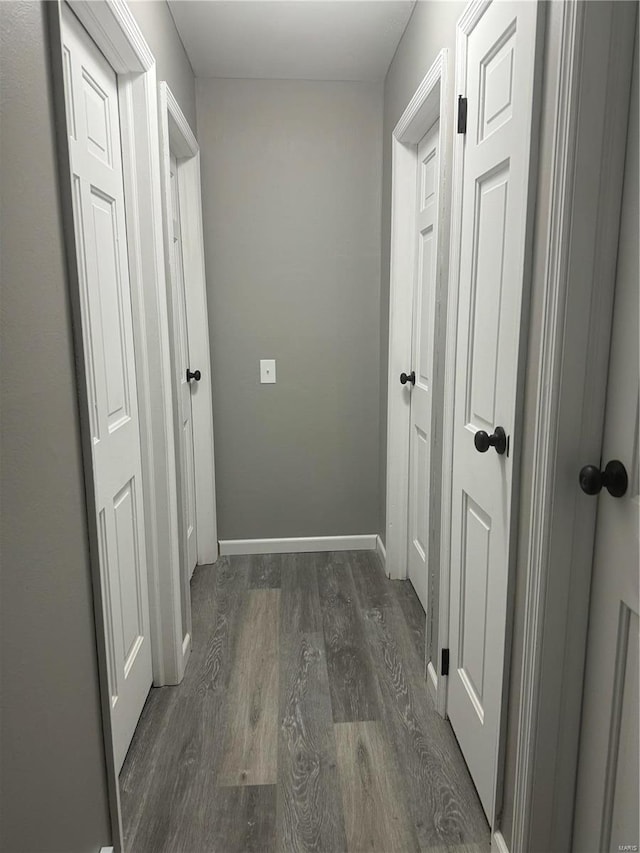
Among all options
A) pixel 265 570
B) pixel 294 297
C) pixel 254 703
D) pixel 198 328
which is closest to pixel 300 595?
pixel 265 570

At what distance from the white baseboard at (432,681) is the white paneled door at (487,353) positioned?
154 mm

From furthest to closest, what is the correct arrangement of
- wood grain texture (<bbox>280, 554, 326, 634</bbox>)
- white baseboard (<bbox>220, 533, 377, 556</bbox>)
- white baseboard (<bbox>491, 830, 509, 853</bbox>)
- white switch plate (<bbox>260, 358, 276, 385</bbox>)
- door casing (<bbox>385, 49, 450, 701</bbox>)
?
white baseboard (<bbox>220, 533, 377, 556</bbox>) → white switch plate (<bbox>260, 358, 276, 385</bbox>) → wood grain texture (<bbox>280, 554, 326, 634</bbox>) → door casing (<bbox>385, 49, 450, 701</bbox>) → white baseboard (<bbox>491, 830, 509, 853</bbox>)

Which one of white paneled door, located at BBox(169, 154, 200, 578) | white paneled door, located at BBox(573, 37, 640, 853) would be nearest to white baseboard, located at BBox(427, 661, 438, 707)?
white paneled door, located at BBox(573, 37, 640, 853)

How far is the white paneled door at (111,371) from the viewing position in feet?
4.76

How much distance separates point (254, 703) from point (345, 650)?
45 cm

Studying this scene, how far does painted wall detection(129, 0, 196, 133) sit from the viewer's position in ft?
5.88

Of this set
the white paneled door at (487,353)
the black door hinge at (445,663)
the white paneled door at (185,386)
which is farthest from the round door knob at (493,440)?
the white paneled door at (185,386)

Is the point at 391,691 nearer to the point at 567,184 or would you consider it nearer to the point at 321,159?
the point at 567,184

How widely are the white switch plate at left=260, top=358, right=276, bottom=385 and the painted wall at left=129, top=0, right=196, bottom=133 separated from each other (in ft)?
3.78

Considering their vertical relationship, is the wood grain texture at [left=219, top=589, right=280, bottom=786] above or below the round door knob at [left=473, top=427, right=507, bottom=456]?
below

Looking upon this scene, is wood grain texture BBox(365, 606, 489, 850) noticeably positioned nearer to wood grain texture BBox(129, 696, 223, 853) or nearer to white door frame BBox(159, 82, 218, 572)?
wood grain texture BBox(129, 696, 223, 853)

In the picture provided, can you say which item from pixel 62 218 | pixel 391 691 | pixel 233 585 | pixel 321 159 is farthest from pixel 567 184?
pixel 233 585

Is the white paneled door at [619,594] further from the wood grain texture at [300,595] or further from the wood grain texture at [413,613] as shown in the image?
the wood grain texture at [300,595]

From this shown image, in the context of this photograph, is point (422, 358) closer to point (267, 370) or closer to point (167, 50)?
point (267, 370)
